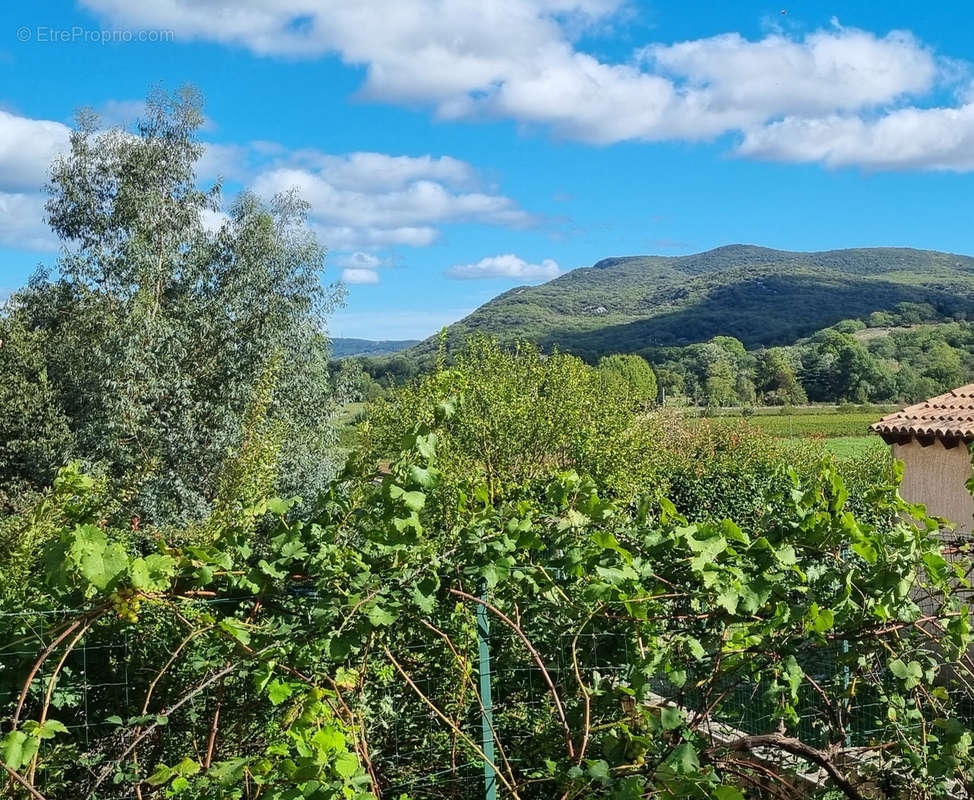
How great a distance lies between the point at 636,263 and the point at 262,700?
178651 millimetres

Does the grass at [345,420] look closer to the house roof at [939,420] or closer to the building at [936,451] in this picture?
the house roof at [939,420]

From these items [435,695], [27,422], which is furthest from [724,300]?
[435,695]

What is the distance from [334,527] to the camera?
246 centimetres

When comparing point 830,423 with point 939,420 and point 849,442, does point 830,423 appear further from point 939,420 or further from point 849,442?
point 939,420

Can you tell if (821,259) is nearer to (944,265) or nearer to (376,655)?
(944,265)

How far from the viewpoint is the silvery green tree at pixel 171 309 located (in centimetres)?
1934

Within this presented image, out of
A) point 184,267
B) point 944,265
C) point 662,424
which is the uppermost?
point 944,265

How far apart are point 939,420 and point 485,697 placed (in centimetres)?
1113

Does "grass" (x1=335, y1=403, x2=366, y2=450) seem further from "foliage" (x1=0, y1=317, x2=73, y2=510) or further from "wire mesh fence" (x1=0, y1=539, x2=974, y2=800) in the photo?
"wire mesh fence" (x1=0, y1=539, x2=974, y2=800)

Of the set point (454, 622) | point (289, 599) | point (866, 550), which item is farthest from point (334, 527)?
point (866, 550)

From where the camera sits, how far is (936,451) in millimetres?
11984

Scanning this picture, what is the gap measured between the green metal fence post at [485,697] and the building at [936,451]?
1002 centimetres

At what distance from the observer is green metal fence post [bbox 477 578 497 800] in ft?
8.21

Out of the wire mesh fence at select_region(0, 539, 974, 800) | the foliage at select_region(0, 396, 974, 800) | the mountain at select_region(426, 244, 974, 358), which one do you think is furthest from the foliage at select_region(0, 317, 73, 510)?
the mountain at select_region(426, 244, 974, 358)
